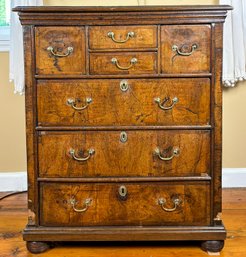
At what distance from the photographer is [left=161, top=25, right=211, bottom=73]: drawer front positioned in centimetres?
150

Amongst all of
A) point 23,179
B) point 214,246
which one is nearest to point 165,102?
point 214,246

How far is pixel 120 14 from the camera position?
4.87ft

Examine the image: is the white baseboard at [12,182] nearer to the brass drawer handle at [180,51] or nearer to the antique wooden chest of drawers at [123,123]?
the antique wooden chest of drawers at [123,123]

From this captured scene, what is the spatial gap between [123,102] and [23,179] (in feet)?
3.70

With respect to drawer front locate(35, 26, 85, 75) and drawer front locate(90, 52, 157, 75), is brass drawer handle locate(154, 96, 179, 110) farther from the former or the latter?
drawer front locate(35, 26, 85, 75)

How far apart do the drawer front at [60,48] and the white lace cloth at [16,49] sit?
26.7 inches

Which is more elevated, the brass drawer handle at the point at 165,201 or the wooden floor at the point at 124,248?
the brass drawer handle at the point at 165,201

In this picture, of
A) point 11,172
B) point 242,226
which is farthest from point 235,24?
point 11,172

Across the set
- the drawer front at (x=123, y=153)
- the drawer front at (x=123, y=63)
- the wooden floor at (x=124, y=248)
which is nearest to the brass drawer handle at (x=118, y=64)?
the drawer front at (x=123, y=63)

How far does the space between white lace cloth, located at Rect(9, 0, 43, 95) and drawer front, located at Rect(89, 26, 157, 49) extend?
2.51ft

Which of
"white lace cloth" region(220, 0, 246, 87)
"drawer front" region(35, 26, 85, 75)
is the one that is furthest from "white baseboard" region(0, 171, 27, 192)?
"white lace cloth" region(220, 0, 246, 87)

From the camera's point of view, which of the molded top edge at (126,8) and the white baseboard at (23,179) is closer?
the molded top edge at (126,8)

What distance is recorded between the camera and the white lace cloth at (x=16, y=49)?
2.13 meters

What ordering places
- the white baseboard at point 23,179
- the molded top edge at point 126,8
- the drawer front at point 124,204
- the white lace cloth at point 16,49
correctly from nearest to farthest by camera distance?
the molded top edge at point 126,8, the drawer front at point 124,204, the white lace cloth at point 16,49, the white baseboard at point 23,179
